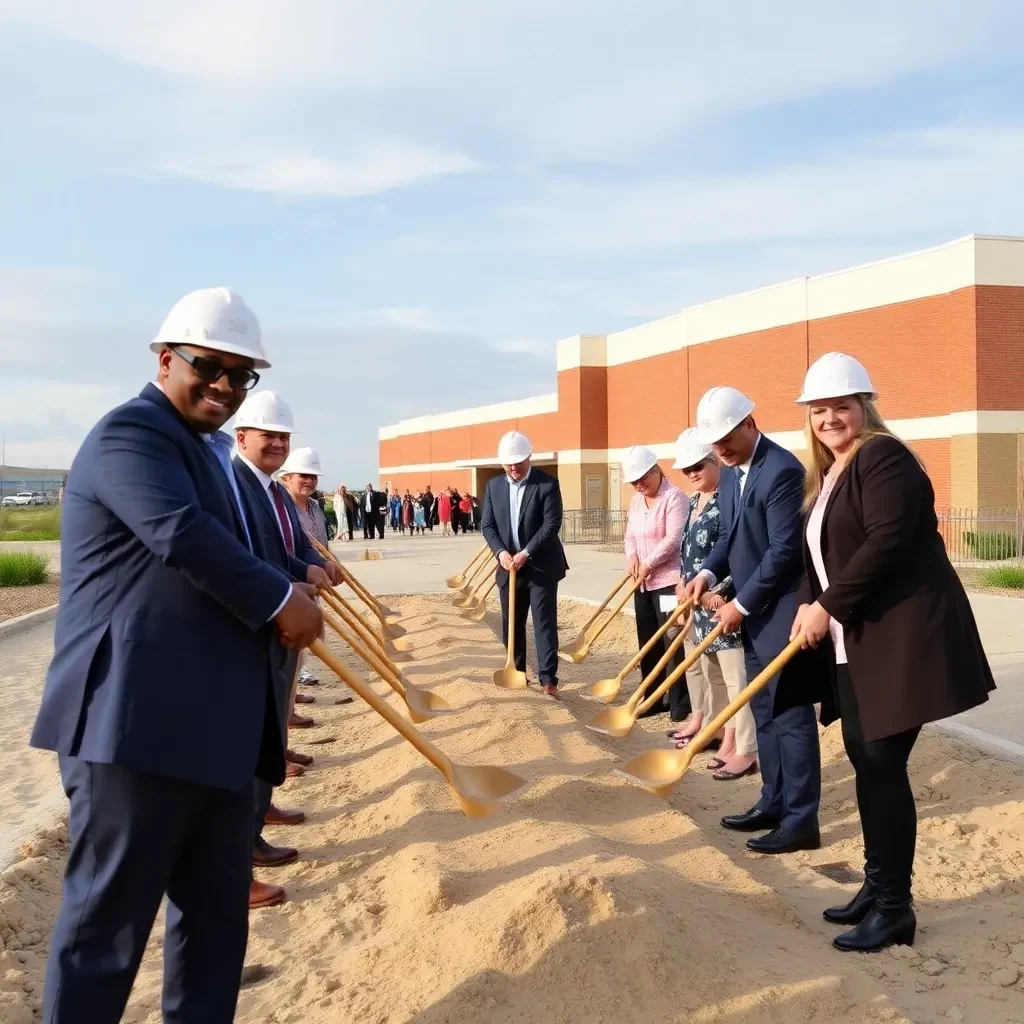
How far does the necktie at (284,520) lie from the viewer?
5.44m

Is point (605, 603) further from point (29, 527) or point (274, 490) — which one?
point (29, 527)

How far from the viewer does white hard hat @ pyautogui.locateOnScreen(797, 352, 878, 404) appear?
355 centimetres

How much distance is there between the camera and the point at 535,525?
7.75 metres

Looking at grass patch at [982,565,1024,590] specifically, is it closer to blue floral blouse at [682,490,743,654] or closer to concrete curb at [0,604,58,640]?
blue floral blouse at [682,490,743,654]

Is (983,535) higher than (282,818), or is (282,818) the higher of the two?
(983,535)

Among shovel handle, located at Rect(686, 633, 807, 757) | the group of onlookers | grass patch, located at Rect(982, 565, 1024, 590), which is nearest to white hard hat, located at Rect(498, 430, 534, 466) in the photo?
shovel handle, located at Rect(686, 633, 807, 757)

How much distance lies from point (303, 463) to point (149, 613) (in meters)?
5.00

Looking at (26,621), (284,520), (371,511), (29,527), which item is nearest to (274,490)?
(284,520)

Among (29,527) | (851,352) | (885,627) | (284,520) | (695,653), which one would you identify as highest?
(851,352)

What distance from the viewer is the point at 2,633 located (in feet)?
39.2

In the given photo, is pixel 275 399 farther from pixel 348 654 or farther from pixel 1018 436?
pixel 1018 436

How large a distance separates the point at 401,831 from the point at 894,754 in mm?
2254

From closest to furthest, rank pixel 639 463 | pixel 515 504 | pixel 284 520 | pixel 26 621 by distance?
pixel 284 520, pixel 639 463, pixel 515 504, pixel 26 621

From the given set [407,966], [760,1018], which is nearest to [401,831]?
[407,966]
